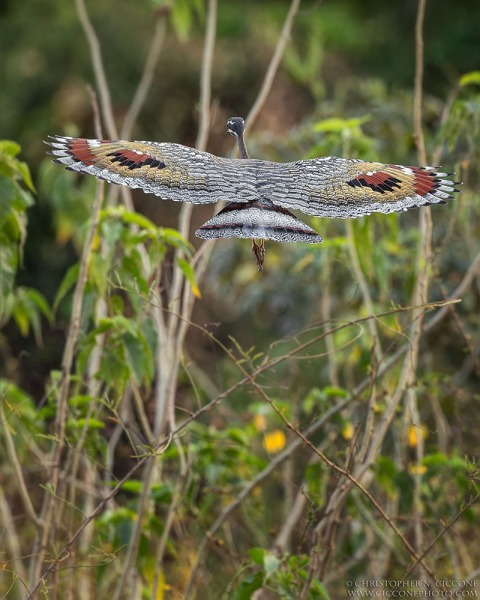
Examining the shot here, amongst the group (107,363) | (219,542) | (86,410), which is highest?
(107,363)

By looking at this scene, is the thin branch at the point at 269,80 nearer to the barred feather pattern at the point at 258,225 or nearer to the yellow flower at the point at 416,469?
the barred feather pattern at the point at 258,225

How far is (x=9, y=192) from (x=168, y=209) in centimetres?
594

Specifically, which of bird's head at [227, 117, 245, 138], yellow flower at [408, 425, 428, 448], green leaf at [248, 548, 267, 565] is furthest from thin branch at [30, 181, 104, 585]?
yellow flower at [408, 425, 428, 448]

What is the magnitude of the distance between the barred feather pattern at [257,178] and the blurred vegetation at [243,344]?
11.2 inches

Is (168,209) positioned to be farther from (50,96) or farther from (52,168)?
(52,168)

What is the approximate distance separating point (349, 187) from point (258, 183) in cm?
24

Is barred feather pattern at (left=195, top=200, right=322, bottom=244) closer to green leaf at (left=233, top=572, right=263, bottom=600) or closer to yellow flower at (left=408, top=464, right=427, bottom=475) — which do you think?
green leaf at (left=233, top=572, right=263, bottom=600)

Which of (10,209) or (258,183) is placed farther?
(10,209)

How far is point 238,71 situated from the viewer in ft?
31.3

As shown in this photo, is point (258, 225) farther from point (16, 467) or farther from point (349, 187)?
point (16, 467)

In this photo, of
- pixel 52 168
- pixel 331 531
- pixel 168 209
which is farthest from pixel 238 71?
pixel 331 531

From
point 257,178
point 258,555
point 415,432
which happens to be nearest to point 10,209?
point 257,178

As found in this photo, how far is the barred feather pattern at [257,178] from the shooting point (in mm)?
2494

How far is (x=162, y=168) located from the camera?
2.62m
